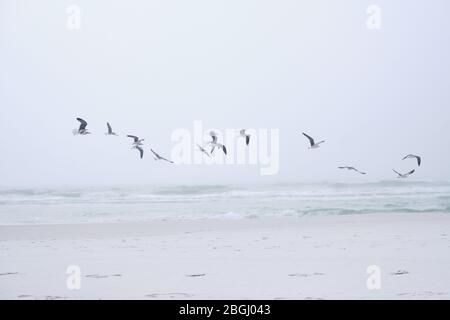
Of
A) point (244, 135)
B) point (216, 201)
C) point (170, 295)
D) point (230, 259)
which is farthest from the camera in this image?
point (244, 135)

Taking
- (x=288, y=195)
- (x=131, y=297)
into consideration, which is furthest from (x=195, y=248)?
(x=288, y=195)

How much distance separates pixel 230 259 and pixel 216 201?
6.97m

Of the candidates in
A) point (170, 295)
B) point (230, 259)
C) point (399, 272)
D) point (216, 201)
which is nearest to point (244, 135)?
point (216, 201)

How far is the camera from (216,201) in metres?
14.0

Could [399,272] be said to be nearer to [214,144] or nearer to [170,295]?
[170,295]

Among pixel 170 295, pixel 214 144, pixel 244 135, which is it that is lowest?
pixel 170 295

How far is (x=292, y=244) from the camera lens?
802 centimetres

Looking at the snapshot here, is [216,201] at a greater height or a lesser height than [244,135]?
lesser

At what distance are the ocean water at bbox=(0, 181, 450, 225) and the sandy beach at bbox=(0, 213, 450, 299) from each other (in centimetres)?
163

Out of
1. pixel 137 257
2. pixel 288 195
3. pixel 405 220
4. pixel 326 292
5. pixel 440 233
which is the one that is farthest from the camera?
pixel 288 195

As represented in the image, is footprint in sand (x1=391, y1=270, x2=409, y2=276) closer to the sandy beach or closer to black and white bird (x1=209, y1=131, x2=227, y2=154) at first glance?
the sandy beach

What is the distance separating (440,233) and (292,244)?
7.79 feet

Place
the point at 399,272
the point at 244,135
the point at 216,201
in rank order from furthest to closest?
1. the point at 244,135
2. the point at 216,201
3. the point at 399,272
